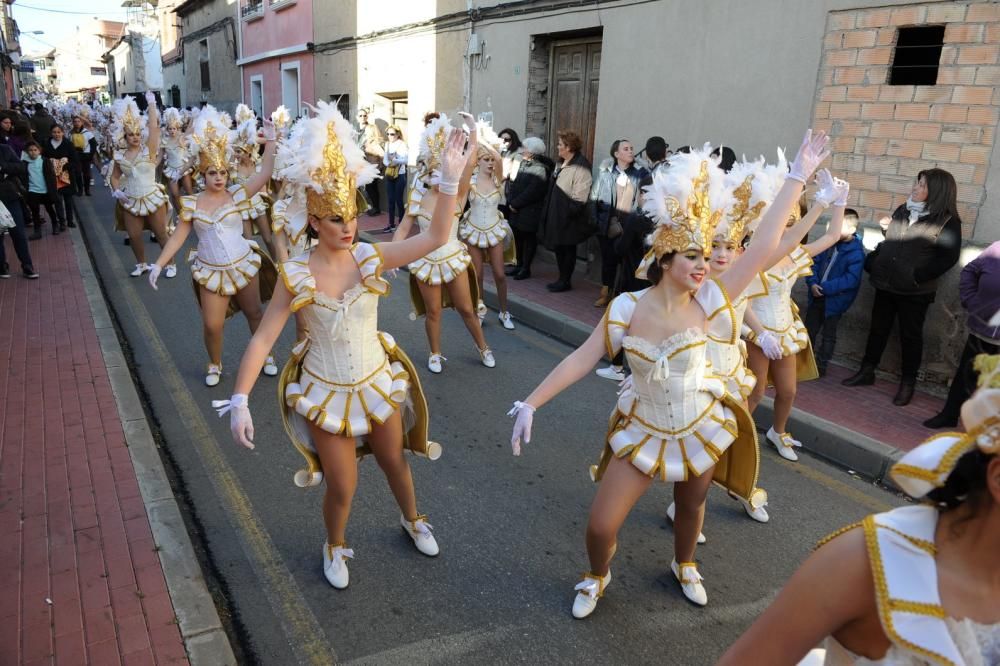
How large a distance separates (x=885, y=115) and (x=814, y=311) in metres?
2.00

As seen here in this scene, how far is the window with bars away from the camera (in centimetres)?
653

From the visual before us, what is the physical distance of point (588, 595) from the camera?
354 centimetres

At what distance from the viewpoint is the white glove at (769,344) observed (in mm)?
4611

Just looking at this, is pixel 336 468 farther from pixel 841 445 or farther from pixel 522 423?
pixel 841 445

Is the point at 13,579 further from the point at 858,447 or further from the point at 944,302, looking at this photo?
the point at 944,302

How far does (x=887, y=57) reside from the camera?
22.4 feet

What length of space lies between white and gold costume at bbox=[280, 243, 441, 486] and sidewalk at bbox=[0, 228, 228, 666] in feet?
3.16

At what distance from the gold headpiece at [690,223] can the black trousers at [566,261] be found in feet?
22.8

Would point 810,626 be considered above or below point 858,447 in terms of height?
above

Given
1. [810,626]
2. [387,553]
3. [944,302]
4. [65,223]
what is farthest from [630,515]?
[65,223]

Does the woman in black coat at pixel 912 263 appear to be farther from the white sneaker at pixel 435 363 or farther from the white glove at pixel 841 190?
the white sneaker at pixel 435 363

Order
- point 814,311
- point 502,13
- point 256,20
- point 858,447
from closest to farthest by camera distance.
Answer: point 858,447 < point 814,311 < point 502,13 < point 256,20

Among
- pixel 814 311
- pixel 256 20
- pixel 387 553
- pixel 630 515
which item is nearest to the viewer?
pixel 387 553

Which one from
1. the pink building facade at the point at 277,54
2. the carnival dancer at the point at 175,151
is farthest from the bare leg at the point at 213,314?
the pink building facade at the point at 277,54
